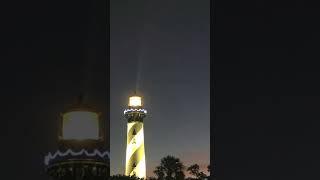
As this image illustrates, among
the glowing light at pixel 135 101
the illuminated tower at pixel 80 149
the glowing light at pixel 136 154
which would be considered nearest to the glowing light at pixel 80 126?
the illuminated tower at pixel 80 149

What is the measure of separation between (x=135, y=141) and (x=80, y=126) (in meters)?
67.2

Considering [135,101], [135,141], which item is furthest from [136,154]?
[135,101]

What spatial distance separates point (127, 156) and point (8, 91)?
6408cm

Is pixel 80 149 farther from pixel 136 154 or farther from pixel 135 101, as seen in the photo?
pixel 135 101

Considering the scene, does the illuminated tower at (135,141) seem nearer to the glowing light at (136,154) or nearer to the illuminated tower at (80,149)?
the glowing light at (136,154)

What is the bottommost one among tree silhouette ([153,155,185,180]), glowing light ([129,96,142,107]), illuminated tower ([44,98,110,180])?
illuminated tower ([44,98,110,180])

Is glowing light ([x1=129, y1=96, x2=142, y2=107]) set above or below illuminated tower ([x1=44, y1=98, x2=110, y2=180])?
above

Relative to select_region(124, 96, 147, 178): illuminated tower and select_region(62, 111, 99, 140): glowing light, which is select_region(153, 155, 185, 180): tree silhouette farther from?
select_region(62, 111, 99, 140): glowing light

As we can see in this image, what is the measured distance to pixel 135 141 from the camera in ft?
247

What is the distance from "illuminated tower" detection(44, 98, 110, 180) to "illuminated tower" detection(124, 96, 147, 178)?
65.6m


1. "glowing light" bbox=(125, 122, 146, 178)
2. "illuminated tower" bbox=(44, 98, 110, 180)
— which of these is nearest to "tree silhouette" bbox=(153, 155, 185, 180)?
"glowing light" bbox=(125, 122, 146, 178)

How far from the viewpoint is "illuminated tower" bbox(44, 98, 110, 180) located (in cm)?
818

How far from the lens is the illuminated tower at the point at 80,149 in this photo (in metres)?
8.18

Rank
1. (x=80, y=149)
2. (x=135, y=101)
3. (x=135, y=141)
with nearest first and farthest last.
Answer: (x=80, y=149)
(x=135, y=141)
(x=135, y=101)
